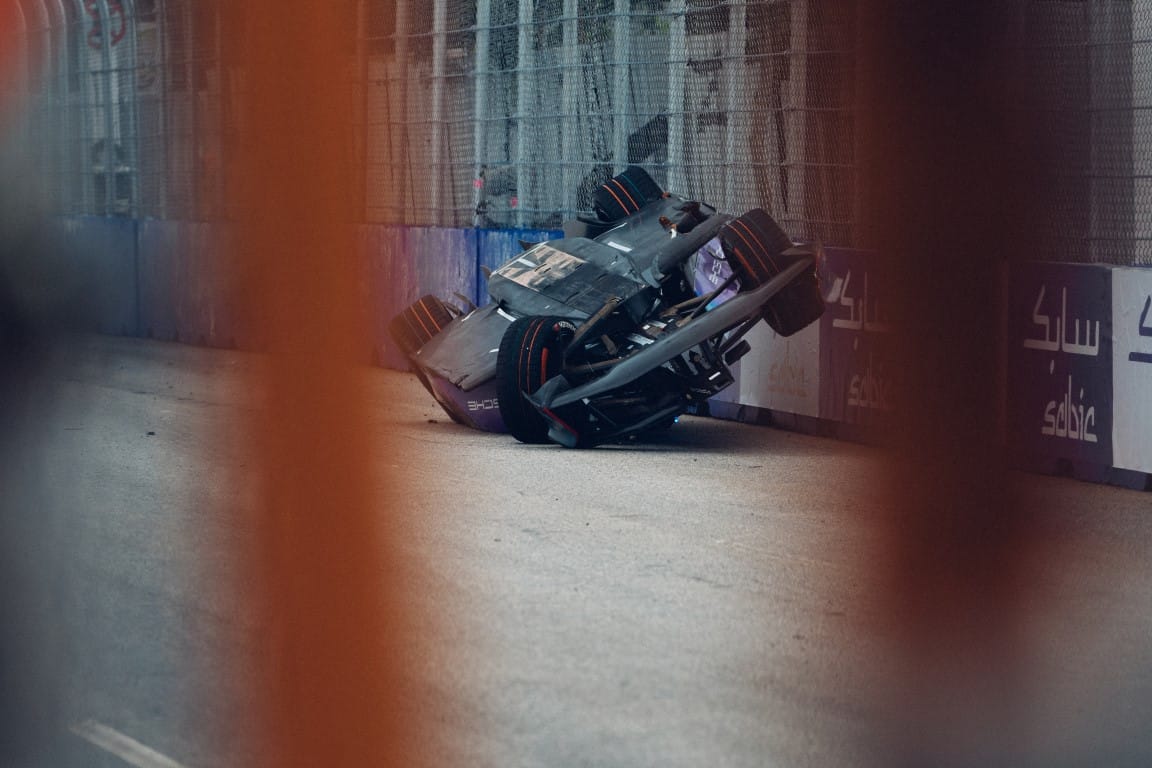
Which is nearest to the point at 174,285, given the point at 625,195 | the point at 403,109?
the point at 403,109

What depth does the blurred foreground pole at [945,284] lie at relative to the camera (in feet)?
4.45

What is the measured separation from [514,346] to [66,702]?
4.99m

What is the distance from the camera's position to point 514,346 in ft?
26.7

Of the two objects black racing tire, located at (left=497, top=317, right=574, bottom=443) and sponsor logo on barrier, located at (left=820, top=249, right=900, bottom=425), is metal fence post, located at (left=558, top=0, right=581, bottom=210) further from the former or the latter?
black racing tire, located at (left=497, top=317, right=574, bottom=443)

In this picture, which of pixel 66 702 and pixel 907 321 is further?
pixel 66 702

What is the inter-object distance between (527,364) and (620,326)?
1.63 feet

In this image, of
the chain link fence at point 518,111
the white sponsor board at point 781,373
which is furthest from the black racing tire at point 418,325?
the white sponsor board at point 781,373

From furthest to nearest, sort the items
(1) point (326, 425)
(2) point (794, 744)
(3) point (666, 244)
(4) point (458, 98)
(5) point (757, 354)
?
(4) point (458, 98) < (5) point (757, 354) < (3) point (666, 244) < (2) point (794, 744) < (1) point (326, 425)

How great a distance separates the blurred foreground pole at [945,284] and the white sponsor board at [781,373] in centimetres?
749

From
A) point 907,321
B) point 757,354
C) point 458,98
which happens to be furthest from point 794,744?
point 458,98

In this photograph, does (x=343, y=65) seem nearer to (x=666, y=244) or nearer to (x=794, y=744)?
(x=794, y=744)

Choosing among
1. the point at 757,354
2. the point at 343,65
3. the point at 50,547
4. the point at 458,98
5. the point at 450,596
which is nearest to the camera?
the point at 343,65

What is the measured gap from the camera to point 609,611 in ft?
14.5

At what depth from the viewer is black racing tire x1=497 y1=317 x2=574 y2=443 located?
8094 mm
